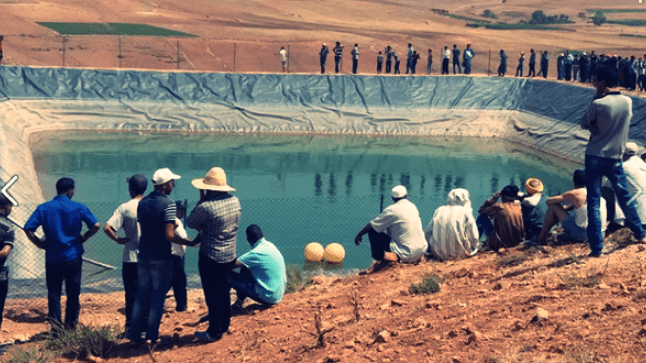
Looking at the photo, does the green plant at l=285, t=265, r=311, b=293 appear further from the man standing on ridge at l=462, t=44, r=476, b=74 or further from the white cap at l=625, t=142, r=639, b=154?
the man standing on ridge at l=462, t=44, r=476, b=74

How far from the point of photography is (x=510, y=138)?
4297cm

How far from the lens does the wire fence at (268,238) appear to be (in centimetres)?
1366

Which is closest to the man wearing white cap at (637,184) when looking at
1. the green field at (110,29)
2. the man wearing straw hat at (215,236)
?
the man wearing straw hat at (215,236)

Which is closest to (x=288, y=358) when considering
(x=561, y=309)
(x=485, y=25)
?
(x=561, y=309)

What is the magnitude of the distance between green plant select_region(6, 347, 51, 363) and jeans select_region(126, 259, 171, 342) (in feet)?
2.97

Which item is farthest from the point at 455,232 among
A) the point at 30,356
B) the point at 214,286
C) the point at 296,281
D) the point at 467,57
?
the point at 467,57

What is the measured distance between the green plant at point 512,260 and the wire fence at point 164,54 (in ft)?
137

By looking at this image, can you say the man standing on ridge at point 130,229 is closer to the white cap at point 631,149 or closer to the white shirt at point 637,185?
the white shirt at point 637,185

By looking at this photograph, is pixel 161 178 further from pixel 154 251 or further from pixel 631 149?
pixel 631 149

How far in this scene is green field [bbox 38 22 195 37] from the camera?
203ft

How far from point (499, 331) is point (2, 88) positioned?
36.9 meters

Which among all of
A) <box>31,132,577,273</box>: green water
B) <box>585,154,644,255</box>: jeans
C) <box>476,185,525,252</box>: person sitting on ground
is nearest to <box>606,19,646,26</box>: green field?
<box>31,132,577,273</box>: green water

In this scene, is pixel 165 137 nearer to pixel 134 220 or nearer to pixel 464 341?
pixel 134 220

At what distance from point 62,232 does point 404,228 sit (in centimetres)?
490
